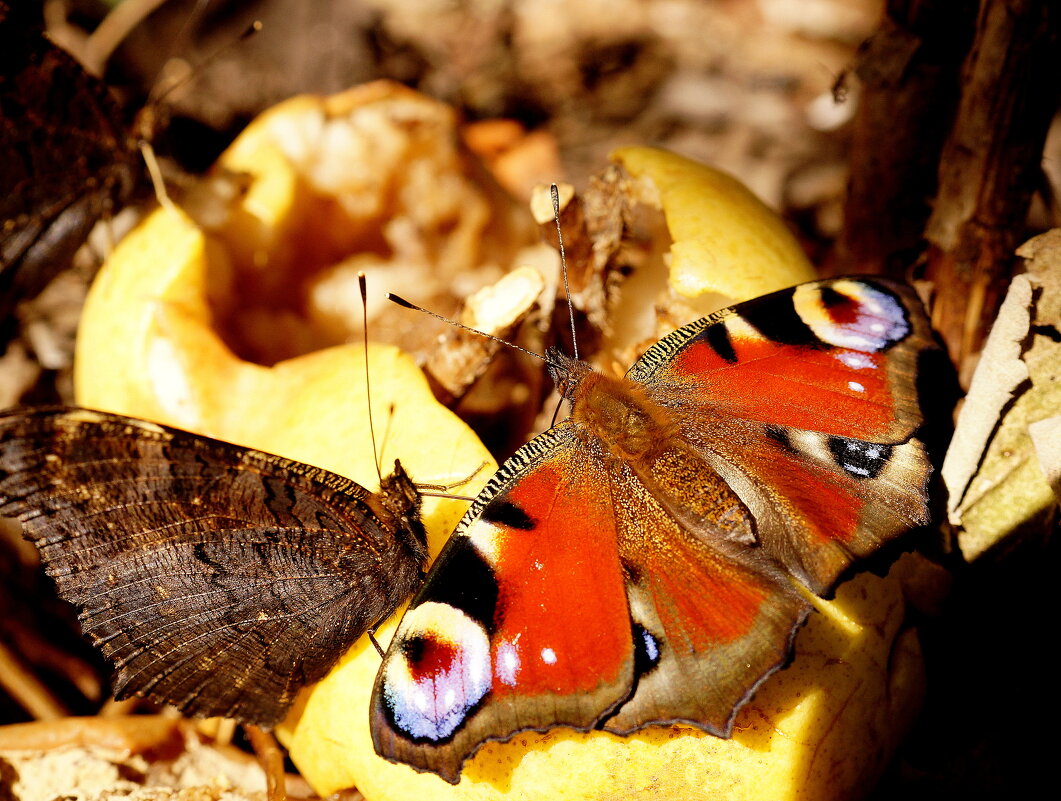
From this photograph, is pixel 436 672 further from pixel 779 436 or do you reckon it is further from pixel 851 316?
pixel 851 316

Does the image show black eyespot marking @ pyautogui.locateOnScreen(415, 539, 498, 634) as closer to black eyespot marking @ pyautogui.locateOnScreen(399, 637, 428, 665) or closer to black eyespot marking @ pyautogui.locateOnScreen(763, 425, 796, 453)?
black eyespot marking @ pyautogui.locateOnScreen(399, 637, 428, 665)

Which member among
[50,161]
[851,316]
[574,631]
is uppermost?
[50,161]

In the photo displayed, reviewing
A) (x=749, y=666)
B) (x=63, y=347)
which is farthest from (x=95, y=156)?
(x=749, y=666)

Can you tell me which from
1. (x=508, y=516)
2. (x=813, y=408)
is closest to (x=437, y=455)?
(x=508, y=516)

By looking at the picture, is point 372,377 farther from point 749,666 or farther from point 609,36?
point 609,36

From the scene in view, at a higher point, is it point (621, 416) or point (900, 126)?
A: point (900, 126)

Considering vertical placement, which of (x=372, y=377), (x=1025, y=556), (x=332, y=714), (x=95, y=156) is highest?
(x=95, y=156)
